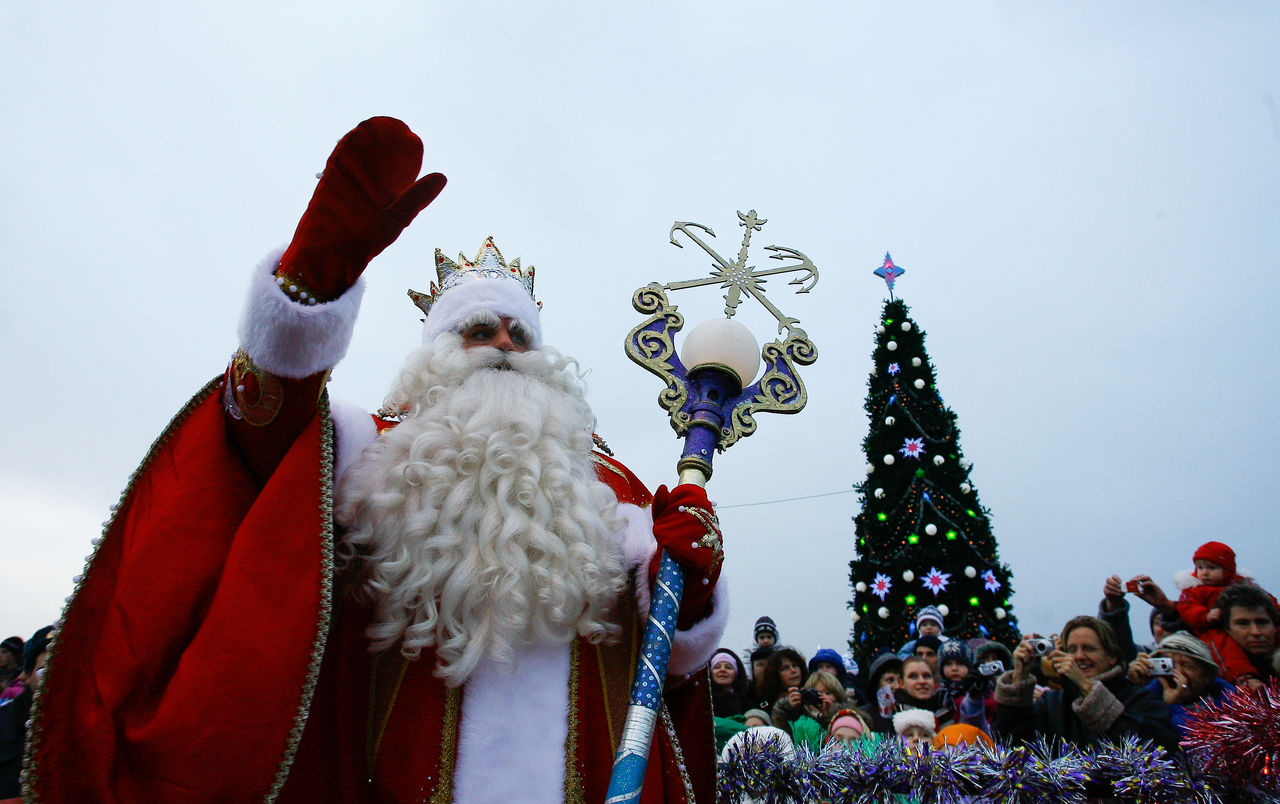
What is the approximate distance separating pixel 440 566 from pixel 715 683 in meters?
3.41

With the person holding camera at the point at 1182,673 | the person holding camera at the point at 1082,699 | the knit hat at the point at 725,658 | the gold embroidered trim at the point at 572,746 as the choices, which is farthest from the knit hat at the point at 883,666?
the gold embroidered trim at the point at 572,746

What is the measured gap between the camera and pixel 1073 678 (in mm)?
3391

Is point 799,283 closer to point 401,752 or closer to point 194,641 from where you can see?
point 401,752

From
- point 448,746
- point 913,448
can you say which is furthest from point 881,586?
point 448,746

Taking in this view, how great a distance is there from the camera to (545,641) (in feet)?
7.29

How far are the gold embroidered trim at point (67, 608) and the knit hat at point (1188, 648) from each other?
3.47m

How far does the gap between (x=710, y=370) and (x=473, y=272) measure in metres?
0.96

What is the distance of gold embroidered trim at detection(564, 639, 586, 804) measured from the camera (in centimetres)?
204

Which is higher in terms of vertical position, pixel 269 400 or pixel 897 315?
pixel 897 315

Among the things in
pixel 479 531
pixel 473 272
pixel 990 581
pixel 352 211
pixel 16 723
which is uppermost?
pixel 990 581

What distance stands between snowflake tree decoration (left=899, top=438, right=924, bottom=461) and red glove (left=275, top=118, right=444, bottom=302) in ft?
25.1

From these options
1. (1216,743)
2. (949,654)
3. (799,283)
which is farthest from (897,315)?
(1216,743)

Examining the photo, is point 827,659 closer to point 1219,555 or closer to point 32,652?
point 1219,555

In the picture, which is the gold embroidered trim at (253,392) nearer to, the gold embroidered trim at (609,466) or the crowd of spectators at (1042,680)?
the gold embroidered trim at (609,466)
